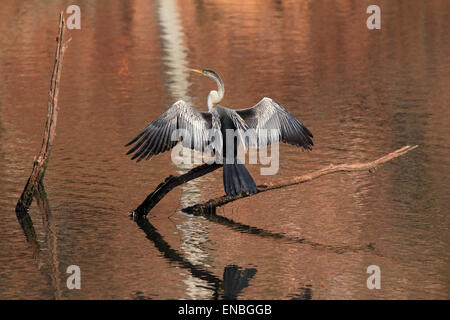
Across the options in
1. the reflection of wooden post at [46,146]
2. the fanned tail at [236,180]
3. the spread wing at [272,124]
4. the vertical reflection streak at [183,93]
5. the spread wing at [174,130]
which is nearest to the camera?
the vertical reflection streak at [183,93]

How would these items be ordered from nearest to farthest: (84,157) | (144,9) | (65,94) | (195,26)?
1. (84,157)
2. (65,94)
3. (195,26)
4. (144,9)

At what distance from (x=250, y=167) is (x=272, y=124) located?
308 centimetres

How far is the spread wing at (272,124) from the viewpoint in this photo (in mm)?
11969

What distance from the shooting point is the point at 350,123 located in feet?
60.1

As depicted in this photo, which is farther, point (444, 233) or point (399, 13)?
point (399, 13)

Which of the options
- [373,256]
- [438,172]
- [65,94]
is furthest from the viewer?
[65,94]

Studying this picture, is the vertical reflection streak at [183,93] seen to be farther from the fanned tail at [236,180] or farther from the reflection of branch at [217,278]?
the fanned tail at [236,180]

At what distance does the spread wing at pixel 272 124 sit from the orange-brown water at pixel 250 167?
44.6 inches

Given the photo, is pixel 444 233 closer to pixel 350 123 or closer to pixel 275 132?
pixel 275 132

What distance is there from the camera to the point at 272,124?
12.1 meters

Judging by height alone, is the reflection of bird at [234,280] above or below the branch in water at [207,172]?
below

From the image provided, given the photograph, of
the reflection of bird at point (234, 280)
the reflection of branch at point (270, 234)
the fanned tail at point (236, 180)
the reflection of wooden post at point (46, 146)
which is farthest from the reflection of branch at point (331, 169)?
the reflection of wooden post at point (46, 146)

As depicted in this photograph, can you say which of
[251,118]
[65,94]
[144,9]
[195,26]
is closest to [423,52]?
[195,26]

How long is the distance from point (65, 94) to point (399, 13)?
53.2 feet
